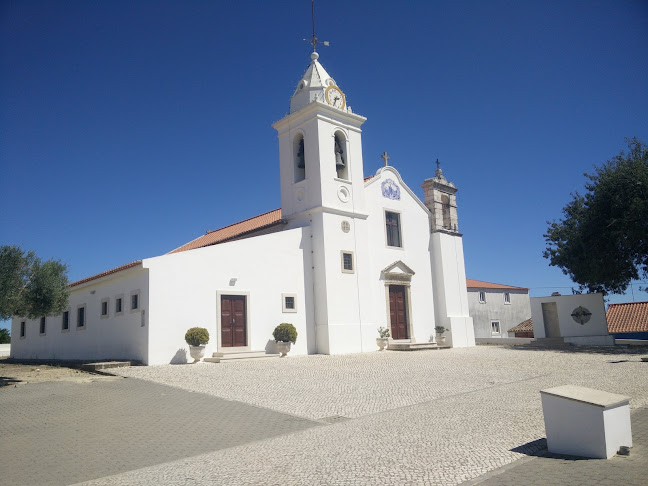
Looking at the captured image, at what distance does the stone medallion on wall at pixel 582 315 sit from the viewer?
24406 millimetres

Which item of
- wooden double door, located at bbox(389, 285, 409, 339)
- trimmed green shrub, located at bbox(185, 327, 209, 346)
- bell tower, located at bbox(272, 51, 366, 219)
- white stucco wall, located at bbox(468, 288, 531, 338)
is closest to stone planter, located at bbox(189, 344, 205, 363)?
trimmed green shrub, located at bbox(185, 327, 209, 346)

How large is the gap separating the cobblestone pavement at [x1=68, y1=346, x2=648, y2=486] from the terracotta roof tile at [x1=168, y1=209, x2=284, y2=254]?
987 centimetres

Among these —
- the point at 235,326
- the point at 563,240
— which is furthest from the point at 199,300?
the point at 563,240

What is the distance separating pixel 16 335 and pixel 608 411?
29175mm

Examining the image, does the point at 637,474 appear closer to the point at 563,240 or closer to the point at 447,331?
the point at 447,331

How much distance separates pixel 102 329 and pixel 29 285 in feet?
17.6

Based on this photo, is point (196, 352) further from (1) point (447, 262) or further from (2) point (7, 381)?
(1) point (447, 262)

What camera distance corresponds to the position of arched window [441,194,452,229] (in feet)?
90.2

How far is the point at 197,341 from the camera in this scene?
17.2 metres

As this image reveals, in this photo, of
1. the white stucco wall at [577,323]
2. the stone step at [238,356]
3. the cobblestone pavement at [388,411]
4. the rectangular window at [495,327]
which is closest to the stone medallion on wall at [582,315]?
the white stucco wall at [577,323]

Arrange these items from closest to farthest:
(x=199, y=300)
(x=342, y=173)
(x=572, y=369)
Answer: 1. (x=572, y=369)
2. (x=199, y=300)
3. (x=342, y=173)

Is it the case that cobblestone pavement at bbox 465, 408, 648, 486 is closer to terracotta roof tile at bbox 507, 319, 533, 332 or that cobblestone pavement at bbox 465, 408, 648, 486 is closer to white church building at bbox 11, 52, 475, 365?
white church building at bbox 11, 52, 475, 365

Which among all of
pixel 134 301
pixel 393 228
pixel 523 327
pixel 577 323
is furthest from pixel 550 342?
pixel 134 301

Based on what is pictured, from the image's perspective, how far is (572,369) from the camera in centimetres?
1461
